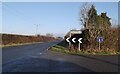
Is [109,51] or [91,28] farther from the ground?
[91,28]

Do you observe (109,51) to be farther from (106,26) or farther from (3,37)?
(3,37)

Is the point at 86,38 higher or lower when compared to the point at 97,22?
lower

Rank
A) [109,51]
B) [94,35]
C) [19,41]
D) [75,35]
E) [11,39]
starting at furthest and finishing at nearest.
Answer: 1. [19,41]
2. [11,39]
3. [75,35]
4. [94,35]
5. [109,51]

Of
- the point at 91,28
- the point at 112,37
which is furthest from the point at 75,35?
the point at 112,37

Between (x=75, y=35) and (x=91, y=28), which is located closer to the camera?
(x=91, y=28)

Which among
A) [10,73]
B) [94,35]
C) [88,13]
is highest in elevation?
[88,13]

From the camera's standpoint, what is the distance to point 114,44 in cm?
3162

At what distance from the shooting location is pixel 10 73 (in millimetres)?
12445

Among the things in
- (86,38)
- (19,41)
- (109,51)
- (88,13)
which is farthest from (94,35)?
(19,41)

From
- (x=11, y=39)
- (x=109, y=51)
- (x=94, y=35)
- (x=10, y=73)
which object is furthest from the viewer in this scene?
(x=11, y=39)

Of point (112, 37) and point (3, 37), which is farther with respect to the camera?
point (3, 37)

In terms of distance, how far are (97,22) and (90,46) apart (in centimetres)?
435

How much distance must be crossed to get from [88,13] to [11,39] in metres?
26.6

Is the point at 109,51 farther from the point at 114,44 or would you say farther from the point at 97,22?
the point at 97,22
